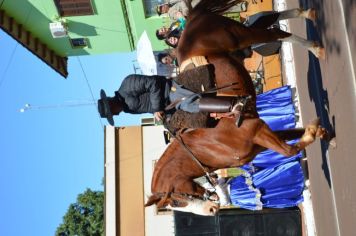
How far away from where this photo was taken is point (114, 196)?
54.1 ft

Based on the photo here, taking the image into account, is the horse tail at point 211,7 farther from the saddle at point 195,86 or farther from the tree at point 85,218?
the tree at point 85,218

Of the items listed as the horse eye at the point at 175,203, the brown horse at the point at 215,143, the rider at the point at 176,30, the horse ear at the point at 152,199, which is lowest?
the horse eye at the point at 175,203

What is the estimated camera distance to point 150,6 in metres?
20.9

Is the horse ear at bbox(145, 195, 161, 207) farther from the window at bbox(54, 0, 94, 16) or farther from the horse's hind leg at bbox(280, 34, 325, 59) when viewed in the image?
the window at bbox(54, 0, 94, 16)

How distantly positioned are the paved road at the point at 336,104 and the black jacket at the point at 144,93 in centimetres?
255

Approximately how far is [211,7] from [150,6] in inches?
562

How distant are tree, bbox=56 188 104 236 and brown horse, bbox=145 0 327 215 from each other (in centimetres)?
2528

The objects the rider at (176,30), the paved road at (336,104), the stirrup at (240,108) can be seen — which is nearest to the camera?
the paved road at (336,104)

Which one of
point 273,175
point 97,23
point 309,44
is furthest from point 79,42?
point 309,44

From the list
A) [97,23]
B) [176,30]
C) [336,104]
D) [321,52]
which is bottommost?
[336,104]

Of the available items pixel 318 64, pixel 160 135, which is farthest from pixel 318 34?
pixel 160 135

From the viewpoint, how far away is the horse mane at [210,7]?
7.12m

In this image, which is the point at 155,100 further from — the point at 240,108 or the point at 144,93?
the point at 240,108

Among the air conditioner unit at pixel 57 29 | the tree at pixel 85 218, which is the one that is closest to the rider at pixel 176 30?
the air conditioner unit at pixel 57 29
